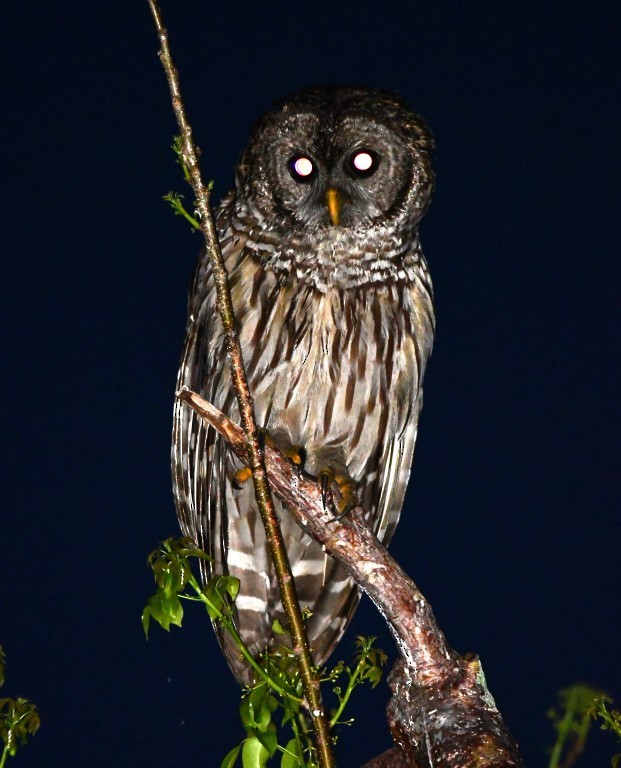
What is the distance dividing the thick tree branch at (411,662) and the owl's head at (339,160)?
2.08 ft

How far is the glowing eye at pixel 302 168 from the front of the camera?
2217mm

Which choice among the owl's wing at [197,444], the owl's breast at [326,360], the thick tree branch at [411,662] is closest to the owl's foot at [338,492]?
the thick tree branch at [411,662]

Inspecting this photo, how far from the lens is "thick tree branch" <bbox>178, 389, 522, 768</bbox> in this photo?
1596mm

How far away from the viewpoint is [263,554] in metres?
2.53

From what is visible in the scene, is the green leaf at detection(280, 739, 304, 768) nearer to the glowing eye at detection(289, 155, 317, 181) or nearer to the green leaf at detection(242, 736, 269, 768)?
the green leaf at detection(242, 736, 269, 768)

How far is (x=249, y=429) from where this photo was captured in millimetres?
1315

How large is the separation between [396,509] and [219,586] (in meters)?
1.13

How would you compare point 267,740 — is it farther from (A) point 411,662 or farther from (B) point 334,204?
(B) point 334,204

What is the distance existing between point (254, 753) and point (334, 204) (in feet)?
3.90

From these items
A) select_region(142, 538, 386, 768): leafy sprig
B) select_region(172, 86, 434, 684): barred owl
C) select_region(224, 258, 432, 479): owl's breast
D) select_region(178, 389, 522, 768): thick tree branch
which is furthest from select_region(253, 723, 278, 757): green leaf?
select_region(224, 258, 432, 479): owl's breast

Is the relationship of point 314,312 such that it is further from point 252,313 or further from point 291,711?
point 291,711

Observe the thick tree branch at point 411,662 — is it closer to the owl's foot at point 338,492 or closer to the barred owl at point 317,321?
the owl's foot at point 338,492

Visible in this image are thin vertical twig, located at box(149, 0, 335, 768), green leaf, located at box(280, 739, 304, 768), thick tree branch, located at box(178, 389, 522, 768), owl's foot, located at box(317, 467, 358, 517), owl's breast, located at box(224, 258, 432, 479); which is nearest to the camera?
thin vertical twig, located at box(149, 0, 335, 768)

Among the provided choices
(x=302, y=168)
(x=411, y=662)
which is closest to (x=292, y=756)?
(x=411, y=662)
